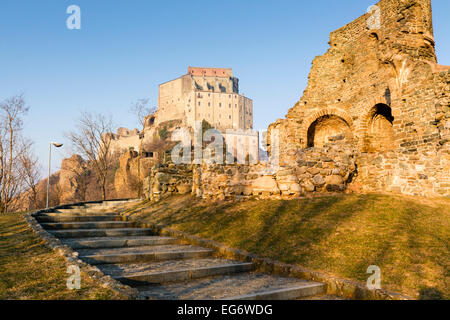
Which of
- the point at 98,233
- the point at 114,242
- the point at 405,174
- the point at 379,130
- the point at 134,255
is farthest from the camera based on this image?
the point at 379,130

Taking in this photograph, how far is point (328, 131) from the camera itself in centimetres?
1791

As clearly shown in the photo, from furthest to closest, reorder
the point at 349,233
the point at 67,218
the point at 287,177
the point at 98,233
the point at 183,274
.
A: the point at 67,218
the point at 287,177
the point at 98,233
the point at 349,233
the point at 183,274

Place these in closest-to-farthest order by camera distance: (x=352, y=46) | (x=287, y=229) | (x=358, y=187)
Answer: (x=287, y=229), (x=358, y=187), (x=352, y=46)

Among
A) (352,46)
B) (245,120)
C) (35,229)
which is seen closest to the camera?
(35,229)

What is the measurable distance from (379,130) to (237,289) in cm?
1364

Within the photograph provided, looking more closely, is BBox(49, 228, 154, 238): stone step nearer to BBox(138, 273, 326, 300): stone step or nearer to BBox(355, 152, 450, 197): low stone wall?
BBox(138, 273, 326, 300): stone step

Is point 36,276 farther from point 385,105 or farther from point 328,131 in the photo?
point 328,131

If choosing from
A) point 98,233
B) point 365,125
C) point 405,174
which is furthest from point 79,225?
point 365,125

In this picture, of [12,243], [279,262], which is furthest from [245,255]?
[12,243]

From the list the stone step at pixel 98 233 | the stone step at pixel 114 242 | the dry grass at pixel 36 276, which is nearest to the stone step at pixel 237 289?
the dry grass at pixel 36 276
